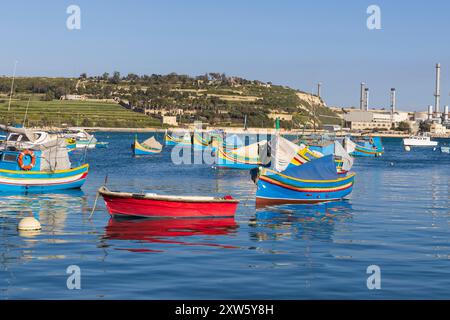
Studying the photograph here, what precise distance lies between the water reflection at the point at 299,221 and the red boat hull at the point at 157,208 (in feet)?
7.44

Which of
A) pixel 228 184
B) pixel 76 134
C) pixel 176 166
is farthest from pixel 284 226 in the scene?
pixel 76 134

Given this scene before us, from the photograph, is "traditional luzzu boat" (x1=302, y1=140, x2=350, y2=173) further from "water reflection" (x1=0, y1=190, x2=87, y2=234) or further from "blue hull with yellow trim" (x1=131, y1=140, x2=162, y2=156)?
"blue hull with yellow trim" (x1=131, y1=140, x2=162, y2=156)

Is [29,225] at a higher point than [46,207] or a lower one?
higher

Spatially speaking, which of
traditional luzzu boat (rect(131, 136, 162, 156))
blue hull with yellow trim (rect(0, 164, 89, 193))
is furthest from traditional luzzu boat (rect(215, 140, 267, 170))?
traditional luzzu boat (rect(131, 136, 162, 156))

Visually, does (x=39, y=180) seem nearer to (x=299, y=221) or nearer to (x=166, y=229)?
(x=166, y=229)

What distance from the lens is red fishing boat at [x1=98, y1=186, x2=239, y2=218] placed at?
33969 millimetres

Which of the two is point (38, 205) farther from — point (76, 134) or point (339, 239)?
point (76, 134)

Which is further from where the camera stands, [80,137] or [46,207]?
[80,137]

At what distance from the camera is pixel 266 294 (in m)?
20.3

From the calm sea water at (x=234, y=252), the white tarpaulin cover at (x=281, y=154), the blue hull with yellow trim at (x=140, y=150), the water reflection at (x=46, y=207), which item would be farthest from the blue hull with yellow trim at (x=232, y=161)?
the calm sea water at (x=234, y=252)

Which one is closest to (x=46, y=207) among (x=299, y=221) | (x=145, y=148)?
(x=299, y=221)

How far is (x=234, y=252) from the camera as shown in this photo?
88.1 ft

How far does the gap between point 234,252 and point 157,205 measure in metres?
8.18

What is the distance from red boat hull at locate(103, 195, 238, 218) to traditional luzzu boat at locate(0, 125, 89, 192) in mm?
13218
